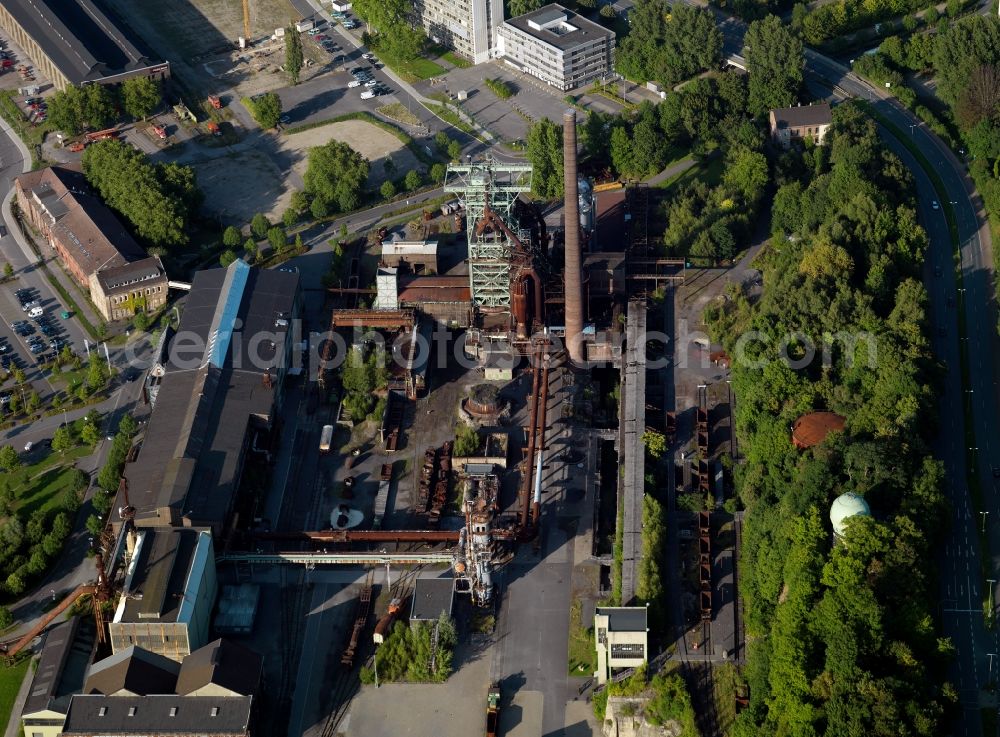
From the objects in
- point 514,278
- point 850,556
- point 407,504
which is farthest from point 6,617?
point 850,556

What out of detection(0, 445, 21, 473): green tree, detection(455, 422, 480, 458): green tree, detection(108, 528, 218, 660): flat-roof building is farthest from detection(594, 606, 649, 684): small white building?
detection(0, 445, 21, 473): green tree

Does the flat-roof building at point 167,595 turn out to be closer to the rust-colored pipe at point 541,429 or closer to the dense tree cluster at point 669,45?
the rust-colored pipe at point 541,429

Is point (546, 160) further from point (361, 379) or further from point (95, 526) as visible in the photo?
point (95, 526)

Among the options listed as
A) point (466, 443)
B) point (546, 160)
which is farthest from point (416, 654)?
point (546, 160)

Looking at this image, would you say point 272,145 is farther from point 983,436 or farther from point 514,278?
point 983,436

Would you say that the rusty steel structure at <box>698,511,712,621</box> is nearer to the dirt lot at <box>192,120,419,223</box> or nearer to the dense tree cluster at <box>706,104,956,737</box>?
the dense tree cluster at <box>706,104,956,737</box>

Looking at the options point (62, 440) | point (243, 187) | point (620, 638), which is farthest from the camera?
point (243, 187)

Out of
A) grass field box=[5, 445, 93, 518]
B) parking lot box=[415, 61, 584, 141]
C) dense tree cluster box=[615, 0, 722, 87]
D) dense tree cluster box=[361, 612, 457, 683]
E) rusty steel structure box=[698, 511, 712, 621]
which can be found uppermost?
dense tree cluster box=[615, 0, 722, 87]
